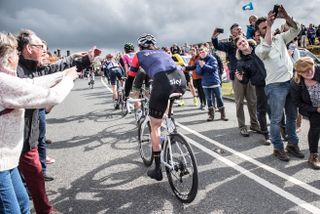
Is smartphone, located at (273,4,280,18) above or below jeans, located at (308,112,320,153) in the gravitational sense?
above

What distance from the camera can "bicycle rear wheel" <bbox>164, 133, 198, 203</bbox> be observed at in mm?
3934

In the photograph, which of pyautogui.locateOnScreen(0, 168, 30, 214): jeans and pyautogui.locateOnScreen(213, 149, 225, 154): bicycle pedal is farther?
pyautogui.locateOnScreen(213, 149, 225, 154): bicycle pedal

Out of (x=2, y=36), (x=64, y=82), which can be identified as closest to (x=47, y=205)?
(x=64, y=82)

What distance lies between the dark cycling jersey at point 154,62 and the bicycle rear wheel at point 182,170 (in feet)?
3.00

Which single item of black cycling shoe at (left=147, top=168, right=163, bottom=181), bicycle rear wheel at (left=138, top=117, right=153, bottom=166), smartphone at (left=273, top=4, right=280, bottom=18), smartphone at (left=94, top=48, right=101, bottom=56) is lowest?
black cycling shoe at (left=147, top=168, right=163, bottom=181)

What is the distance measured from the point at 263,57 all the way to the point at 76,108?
10226mm

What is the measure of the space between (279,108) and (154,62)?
2523mm

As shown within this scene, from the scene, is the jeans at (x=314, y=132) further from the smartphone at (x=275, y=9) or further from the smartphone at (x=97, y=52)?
the smartphone at (x=97, y=52)

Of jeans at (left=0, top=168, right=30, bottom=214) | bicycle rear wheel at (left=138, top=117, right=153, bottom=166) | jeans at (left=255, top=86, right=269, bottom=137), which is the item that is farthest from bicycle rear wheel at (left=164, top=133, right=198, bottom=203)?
jeans at (left=255, top=86, right=269, bottom=137)

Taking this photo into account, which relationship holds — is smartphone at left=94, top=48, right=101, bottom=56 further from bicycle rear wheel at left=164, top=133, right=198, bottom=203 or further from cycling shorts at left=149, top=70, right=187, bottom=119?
bicycle rear wheel at left=164, top=133, right=198, bottom=203

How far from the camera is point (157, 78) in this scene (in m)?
4.28

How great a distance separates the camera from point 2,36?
2660 mm

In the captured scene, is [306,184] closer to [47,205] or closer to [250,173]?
[250,173]

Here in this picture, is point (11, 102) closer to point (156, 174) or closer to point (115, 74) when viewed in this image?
point (156, 174)
